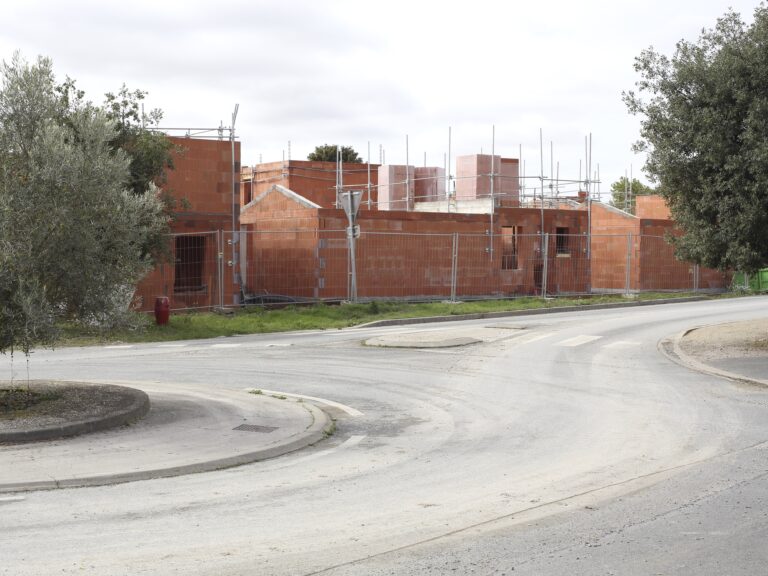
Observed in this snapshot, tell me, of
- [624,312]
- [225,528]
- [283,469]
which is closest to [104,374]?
[283,469]

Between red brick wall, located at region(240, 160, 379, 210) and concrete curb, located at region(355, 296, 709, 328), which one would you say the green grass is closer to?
concrete curb, located at region(355, 296, 709, 328)

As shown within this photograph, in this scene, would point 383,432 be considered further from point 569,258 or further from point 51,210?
point 569,258

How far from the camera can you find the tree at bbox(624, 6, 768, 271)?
15.9 m

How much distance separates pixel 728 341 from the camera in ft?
61.4

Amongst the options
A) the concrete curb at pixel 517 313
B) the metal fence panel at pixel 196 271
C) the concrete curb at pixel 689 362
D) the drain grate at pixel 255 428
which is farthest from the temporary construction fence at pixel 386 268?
the drain grate at pixel 255 428

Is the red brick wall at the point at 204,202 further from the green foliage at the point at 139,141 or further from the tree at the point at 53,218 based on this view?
the tree at the point at 53,218

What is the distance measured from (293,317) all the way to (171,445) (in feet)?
53.8

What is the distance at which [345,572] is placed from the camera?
5.48m

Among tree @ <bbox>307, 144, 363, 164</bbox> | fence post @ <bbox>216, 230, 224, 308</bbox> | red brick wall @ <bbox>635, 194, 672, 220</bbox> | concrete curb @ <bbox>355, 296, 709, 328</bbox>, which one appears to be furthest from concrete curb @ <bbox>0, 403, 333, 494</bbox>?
tree @ <bbox>307, 144, 363, 164</bbox>

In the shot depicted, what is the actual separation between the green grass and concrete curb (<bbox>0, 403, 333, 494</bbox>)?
440 inches

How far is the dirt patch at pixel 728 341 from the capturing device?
17.0 metres

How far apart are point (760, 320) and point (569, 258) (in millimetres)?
13125

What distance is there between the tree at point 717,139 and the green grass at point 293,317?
1018cm

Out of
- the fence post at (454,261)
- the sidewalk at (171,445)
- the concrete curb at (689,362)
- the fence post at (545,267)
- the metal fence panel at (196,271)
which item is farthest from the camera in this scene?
the fence post at (545,267)
